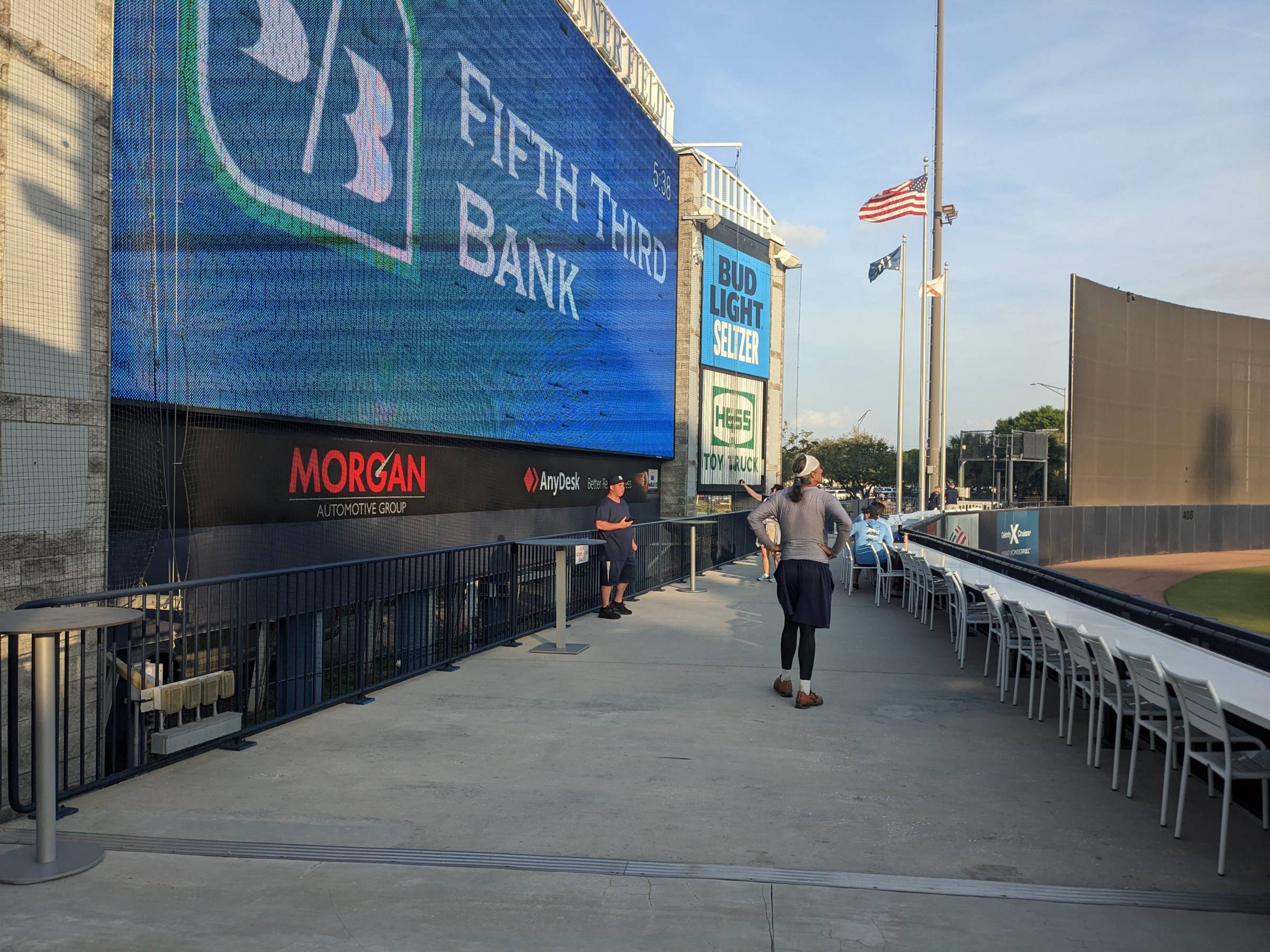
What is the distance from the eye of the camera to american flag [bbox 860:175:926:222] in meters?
26.4

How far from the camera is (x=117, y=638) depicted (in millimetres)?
5789

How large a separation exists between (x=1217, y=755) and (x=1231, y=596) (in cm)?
2760

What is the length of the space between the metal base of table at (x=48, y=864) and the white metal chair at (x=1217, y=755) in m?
Result: 4.84

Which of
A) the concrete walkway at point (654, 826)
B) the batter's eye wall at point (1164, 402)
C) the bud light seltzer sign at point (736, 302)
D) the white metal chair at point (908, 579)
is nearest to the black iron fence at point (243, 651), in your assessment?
the concrete walkway at point (654, 826)

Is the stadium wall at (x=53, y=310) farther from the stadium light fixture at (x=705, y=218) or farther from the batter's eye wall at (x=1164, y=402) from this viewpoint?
the batter's eye wall at (x=1164, y=402)

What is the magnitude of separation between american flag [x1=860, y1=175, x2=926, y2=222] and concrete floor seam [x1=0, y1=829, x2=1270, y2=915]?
24.4 m

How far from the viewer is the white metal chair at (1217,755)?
4348mm

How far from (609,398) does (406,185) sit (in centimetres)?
880

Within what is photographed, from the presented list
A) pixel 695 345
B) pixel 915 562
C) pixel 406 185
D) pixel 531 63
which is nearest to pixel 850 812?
pixel 915 562

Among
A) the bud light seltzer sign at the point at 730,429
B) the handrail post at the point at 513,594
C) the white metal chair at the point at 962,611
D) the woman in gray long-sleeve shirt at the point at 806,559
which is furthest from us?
the bud light seltzer sign at the point at 730,429

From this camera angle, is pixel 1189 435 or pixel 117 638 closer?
pixel 117 638

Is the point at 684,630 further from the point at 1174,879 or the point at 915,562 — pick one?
the point at 1174,879

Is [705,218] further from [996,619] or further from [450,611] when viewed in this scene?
[996,619]

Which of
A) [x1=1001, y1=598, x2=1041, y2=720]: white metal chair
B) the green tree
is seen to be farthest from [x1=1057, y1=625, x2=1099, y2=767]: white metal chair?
the green tree
